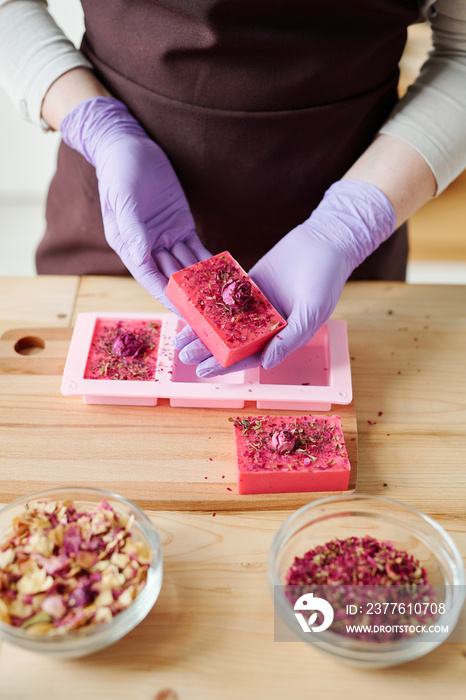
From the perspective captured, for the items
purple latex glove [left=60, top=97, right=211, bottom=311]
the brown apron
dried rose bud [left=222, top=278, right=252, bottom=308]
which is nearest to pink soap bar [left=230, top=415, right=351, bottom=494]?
dried rose bud [left=222, top=278, right=252, bottom=308]

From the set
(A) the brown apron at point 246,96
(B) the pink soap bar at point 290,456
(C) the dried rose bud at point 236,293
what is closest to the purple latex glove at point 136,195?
(A) the brown apron at point 246,96

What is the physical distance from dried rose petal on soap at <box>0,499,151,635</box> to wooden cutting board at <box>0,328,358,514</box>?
14 centimetres

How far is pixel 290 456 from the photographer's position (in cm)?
116

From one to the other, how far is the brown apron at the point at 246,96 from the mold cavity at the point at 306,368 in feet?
1.30

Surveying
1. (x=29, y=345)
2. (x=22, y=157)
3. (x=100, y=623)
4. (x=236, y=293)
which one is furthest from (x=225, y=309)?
(x=22, y=157)

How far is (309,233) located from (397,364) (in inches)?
13.9

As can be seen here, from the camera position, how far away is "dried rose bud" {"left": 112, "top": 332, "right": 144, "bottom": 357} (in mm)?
1347

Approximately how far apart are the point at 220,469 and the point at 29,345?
58 centimetres

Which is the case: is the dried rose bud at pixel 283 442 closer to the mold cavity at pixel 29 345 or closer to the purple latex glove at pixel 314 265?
the purple latex glove at pixel 314 265

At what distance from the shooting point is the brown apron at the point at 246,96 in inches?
53.6

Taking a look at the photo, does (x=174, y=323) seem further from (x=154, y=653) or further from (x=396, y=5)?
(x=396, y=5)

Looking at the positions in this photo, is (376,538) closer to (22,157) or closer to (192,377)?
(192,377)

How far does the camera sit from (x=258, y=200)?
162cm

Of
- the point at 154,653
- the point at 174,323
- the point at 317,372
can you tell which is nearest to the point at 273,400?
the point at 317,372
